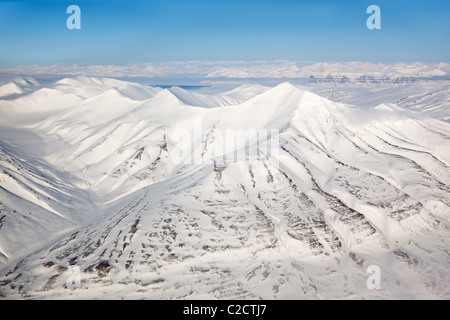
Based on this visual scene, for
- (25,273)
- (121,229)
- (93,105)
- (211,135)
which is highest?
(93,105)

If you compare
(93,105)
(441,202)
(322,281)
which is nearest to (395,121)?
(441,202)

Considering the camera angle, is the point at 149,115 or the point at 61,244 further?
the point at 149,115

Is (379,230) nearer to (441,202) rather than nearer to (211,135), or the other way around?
(441,202)

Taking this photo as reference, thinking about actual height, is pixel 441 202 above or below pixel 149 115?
below

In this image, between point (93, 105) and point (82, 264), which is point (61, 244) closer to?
point (82, 264)
